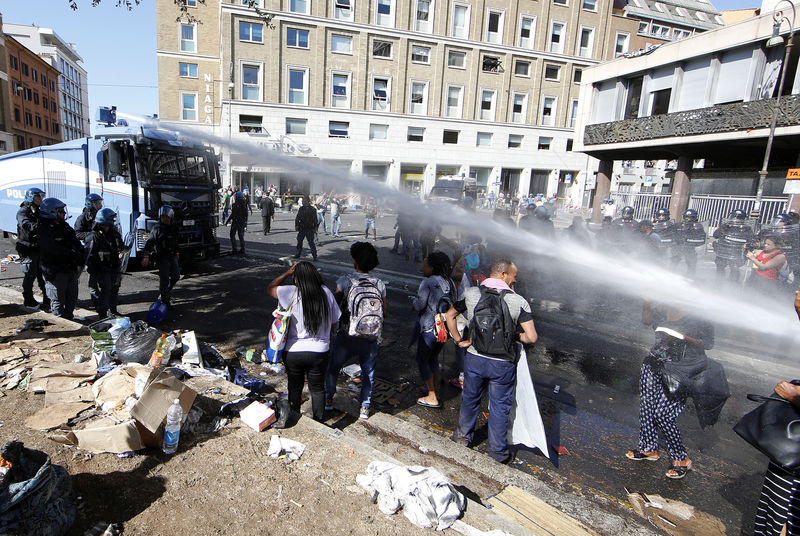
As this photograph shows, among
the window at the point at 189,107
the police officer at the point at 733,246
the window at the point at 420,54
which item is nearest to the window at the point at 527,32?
the window at the point at 420,54

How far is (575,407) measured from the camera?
503 cm

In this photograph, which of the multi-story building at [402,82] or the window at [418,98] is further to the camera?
the window at [418,98]

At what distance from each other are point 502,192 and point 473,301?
35487mm

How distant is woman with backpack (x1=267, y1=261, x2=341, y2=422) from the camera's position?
3729 mm

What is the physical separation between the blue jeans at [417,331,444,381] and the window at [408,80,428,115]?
32885 millimetres

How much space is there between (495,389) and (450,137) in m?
34.8

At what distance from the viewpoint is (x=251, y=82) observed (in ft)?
102

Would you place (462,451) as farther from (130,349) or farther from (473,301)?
(130,349)

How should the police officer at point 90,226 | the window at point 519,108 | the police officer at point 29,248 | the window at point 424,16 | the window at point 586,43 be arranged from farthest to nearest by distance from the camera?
the window at point 586,43, the window at point 519,108, the window at point 424,16, the police officer at point 90,226, the police officer at point 29,248

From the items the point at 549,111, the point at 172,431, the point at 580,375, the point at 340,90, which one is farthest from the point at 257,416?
the point at 549,111

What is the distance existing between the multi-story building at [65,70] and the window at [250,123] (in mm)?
54750

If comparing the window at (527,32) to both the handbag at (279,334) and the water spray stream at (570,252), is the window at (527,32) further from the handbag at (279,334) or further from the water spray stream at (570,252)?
the handbag at (279,334)

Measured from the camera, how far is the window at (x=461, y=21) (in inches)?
1357

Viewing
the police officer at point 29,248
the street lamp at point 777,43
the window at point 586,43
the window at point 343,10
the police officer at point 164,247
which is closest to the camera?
the police officer at point 29,248
